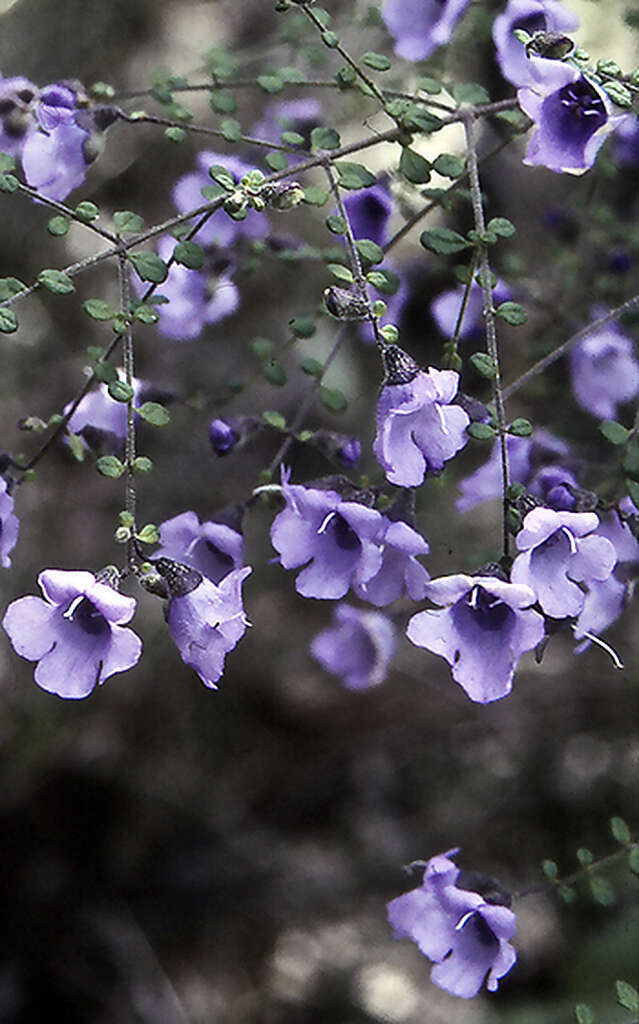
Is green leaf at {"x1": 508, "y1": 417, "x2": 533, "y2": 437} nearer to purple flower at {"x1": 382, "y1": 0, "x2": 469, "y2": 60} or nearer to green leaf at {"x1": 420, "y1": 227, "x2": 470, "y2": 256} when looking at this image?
green leaf at {"x1": 420, "y1": 227, "x2": 470, "y2": 256}

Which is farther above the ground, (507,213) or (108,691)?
(507,213)

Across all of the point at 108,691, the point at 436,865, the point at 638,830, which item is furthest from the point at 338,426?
the point at 436,865

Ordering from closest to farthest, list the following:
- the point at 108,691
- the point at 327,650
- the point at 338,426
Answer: the point at 327,650 → the point at 108,691 → the point at 338,426

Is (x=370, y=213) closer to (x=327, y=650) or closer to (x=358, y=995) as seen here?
(x=327, y=650)

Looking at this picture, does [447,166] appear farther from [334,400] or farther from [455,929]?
[455,929]

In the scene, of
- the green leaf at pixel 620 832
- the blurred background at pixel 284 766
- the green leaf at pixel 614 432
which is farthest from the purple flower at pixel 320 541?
the blurred background at pixel 284 766

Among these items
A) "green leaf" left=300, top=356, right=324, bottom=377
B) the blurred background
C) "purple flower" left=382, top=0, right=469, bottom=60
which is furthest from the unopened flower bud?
the blurred background

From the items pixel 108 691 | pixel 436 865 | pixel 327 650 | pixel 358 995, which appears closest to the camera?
pixel 436 865

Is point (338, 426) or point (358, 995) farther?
point (338, 426)
